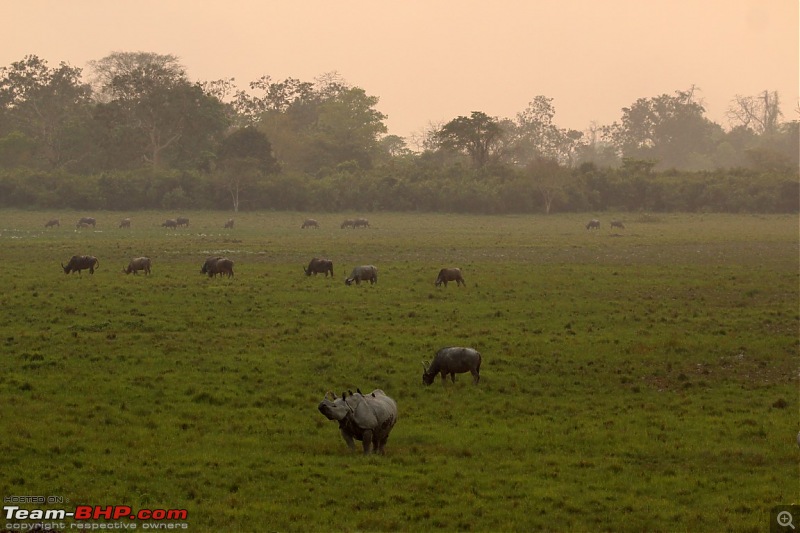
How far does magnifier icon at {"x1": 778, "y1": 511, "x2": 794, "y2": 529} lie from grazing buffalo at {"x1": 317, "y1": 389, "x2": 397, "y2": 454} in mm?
7032

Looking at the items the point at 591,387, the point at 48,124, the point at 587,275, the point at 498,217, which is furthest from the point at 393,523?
the point at 48,124

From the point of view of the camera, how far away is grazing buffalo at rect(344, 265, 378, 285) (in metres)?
38.7

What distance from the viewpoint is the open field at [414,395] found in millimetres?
14625

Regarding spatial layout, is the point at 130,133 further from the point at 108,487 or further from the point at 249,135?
the point at 108,487

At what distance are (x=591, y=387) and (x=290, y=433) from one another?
328 inches

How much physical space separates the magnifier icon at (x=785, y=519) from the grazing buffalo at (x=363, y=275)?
26205 mm

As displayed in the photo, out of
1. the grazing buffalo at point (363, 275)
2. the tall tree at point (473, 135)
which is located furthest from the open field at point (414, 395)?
the tall tree at point (473, 135)

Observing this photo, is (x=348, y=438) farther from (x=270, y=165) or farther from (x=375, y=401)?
(x=270, y=165)

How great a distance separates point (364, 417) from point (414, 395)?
4.93 m

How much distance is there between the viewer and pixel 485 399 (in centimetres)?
2123

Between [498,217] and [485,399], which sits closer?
[485,399]

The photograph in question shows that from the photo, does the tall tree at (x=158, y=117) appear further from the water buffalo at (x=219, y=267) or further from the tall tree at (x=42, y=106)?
the water buffalo at (x=219, y=267)

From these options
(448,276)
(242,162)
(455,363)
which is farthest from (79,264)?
(242,162)

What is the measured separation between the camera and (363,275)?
3888 cm
